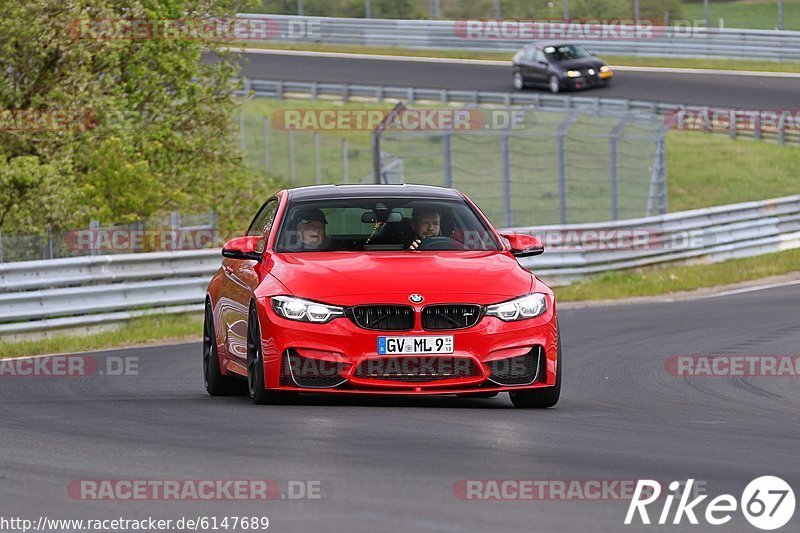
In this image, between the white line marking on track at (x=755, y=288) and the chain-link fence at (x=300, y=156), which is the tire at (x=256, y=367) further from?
the chain-link fence at (x=300, y=156)

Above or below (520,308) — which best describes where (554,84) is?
below

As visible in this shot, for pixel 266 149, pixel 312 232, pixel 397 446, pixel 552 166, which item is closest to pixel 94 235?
pixel 312 232

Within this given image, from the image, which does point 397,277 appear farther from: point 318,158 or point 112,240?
point 318,158

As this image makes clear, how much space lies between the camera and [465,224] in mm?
10984

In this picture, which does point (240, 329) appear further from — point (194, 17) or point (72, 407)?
point (194, 17)

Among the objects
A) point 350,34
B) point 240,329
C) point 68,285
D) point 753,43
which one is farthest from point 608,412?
point 350,34

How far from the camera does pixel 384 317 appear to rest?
31.6ft

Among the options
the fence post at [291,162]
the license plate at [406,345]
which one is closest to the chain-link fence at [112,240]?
the license plate at [406,345]

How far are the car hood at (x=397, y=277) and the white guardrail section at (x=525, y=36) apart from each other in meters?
42.8

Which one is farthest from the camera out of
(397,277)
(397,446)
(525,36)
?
(525,36)

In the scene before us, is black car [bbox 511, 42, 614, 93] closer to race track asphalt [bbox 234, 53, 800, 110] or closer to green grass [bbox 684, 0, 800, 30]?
race track asphalt [bbox 234, 53, 800, 110]

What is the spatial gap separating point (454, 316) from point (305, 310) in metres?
0.90

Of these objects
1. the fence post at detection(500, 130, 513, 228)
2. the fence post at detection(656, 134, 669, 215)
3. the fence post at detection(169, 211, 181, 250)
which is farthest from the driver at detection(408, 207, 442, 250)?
the fence post at detection(656, 134, 669, 215)

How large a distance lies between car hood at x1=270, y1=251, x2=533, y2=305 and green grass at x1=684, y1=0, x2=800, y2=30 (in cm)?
4227
